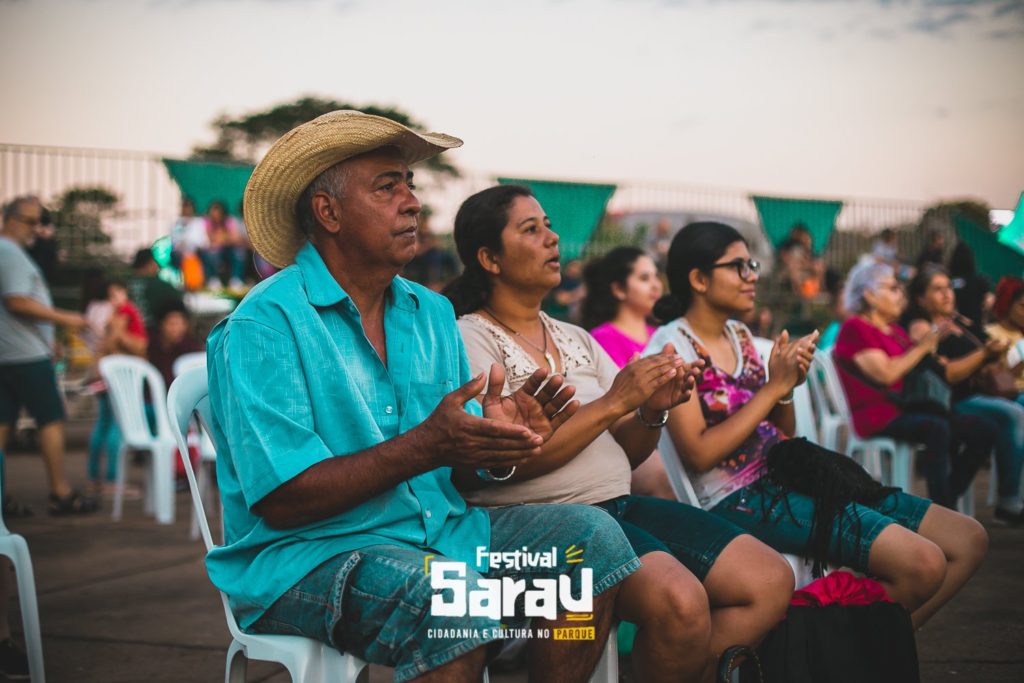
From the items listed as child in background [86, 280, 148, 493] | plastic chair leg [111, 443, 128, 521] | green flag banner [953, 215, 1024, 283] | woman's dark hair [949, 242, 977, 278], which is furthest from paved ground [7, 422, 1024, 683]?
green flag banner [953, 215, 1024, 283]

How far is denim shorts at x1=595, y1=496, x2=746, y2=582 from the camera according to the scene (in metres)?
2.89

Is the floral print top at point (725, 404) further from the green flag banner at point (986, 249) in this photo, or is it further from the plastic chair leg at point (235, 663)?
the green flag banner at point (986, 249)

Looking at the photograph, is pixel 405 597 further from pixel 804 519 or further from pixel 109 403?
pixel 109 403

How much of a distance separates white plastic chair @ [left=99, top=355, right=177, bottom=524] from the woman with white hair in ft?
14.4

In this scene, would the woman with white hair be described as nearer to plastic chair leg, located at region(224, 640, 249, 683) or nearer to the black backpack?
the black backpack

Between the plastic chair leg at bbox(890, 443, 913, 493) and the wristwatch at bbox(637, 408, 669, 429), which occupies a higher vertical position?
the wristwatch at bbox(637, 408, 669, 429)

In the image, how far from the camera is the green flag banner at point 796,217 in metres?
14.5

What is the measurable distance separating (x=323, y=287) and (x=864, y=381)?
4.48 metres

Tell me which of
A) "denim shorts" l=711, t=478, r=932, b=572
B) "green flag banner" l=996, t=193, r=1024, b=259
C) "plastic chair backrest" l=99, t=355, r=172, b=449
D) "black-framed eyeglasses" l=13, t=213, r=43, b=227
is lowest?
"plastic chair backrest" l=99, t=355, r=172, b=449

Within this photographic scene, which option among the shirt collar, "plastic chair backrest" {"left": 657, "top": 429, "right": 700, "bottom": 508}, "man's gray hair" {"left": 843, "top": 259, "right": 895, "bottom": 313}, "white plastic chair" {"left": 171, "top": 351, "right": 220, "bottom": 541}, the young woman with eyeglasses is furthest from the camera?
"white plastic chair" {"left": 171, "top": 351, "right": 220, "bottom": 541}

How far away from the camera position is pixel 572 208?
1293cm

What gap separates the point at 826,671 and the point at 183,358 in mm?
5794

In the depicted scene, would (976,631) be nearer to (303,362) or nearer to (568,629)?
(568,629)

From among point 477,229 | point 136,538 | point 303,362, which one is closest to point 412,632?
point 303,362
